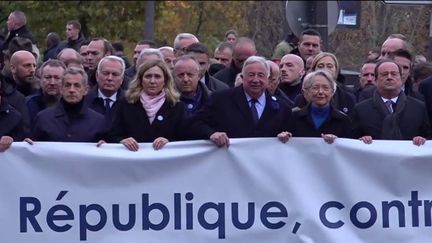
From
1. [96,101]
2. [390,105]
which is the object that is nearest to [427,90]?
[390,105]

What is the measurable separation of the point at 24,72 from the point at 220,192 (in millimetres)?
3251

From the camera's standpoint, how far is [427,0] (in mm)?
14180

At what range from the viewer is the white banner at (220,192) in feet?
34.0

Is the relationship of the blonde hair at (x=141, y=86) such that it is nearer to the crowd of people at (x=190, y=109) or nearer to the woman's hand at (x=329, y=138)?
the crowd of people at (x=190, y=109)

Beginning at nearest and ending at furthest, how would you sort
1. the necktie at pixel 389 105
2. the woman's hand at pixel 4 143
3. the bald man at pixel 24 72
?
the woman's hand at pixel 4 143 < the necktie at pixel 389 105 < the bald man at pixel 24 72

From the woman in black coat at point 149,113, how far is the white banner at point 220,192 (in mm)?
205

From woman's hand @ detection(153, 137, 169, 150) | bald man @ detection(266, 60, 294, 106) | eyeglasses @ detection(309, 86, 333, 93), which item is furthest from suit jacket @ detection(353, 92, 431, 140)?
woman's hand @ detection(153, 137, 169, 150)

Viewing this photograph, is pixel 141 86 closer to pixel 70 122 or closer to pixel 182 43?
pixel 70 122

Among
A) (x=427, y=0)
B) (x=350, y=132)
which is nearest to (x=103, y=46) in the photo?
(x=427, y=0)

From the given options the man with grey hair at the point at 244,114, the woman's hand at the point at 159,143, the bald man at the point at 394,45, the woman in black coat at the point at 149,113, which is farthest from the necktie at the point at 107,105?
the bald man at the point at 394,45

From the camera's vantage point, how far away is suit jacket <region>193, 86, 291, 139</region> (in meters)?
10.8

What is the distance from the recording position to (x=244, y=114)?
1077 cm

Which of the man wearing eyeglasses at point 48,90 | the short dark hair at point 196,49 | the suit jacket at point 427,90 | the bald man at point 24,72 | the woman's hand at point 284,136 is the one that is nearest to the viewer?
the woman's hand at point 284,136

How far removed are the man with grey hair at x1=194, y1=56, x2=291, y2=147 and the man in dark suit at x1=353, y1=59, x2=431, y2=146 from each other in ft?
2.33
